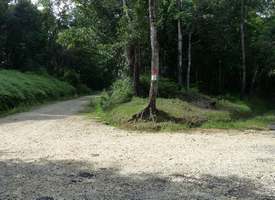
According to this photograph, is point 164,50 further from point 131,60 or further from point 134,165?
point 134,165

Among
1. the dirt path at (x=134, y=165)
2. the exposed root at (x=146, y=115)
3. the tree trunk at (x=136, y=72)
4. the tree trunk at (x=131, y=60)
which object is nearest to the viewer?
the dirt path at (x=134, y=165)

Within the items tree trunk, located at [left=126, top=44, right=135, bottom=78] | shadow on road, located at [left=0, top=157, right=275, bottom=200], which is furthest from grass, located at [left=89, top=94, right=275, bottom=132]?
shadow on road, located at [left=0, top=157, right=275, bottom=200]

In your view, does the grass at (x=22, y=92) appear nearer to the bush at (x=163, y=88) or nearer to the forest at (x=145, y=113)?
the forest at (x=145, y=113)

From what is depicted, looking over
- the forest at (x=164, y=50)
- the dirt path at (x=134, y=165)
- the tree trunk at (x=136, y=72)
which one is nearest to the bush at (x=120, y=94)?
the forest at (x=164, y=50)

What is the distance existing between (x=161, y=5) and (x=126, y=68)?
4.48 meters

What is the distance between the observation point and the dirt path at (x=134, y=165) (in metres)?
6.70

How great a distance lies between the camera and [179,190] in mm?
6746


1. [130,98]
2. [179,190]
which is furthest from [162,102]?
[179,190]

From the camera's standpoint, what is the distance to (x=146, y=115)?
1513 centimetres

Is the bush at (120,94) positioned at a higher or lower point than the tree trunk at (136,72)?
lower

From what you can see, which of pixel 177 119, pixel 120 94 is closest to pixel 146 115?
pixel 177 119

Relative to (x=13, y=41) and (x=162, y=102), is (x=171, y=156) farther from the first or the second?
(x=13, y=41)

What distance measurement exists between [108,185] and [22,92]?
65.6ft

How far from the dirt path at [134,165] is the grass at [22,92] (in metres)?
8.95
